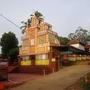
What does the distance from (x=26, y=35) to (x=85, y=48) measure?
585 inches

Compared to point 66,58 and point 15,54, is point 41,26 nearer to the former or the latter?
point 66,58

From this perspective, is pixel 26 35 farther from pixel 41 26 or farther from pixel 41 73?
pixel 41 73

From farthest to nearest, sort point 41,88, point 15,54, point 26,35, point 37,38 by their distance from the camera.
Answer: point 15,54 → point 26,35 → point 37,38 → point 41,88

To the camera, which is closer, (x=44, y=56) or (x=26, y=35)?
(x=44, y=56)

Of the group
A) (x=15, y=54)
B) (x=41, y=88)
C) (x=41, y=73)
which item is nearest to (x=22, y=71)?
(x=41, y=73)

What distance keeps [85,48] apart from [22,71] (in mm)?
15140

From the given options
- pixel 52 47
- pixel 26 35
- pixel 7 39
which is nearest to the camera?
pixel 52 47

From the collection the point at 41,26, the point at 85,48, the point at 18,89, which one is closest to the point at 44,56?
the point at 41,26

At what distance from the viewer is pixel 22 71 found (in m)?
36.8

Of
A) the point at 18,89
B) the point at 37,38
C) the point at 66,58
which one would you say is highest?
the point at 37,38

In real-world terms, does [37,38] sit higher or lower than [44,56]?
higher

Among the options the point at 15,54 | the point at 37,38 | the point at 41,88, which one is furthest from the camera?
the point at 15,54

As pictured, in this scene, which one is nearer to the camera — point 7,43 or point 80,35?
point 7,43

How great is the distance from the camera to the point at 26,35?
36.2 meters
